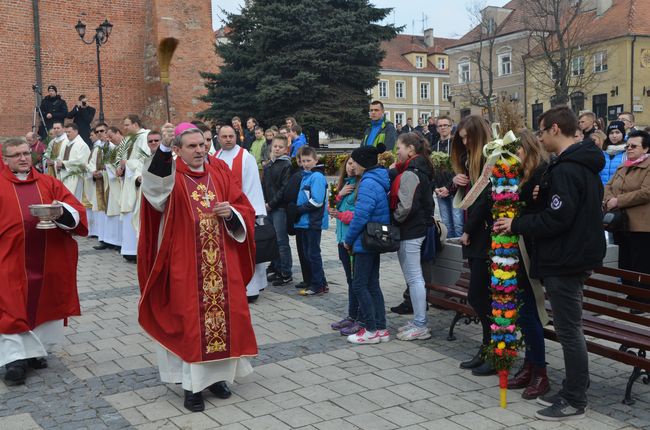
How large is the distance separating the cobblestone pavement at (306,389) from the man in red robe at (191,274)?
0.27 meters

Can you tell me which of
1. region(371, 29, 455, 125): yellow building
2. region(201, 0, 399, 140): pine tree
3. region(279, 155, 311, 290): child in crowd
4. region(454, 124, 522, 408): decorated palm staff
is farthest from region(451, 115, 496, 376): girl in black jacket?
region(371, 29, 455, 125): yellow building

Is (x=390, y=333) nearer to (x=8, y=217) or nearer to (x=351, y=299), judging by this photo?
(x=351, y=299)

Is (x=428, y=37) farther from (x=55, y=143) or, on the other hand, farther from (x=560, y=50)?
(x=55, y=143)

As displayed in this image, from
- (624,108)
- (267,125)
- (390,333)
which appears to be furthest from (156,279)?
(624,108)

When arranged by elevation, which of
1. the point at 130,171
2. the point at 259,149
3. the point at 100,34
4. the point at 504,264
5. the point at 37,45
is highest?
the point at 100,34

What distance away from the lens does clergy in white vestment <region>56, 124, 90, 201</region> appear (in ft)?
42.5

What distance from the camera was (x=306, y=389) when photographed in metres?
5.15

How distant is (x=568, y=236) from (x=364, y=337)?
2440 millimetres

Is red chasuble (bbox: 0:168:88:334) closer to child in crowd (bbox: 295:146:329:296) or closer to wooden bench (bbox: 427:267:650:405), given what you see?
child in crowd (bbox: 295:146:329:296)

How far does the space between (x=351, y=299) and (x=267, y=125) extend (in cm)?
2108

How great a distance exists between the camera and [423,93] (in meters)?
72.2

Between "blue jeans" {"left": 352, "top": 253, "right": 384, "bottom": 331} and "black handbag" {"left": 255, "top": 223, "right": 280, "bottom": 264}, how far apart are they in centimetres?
192

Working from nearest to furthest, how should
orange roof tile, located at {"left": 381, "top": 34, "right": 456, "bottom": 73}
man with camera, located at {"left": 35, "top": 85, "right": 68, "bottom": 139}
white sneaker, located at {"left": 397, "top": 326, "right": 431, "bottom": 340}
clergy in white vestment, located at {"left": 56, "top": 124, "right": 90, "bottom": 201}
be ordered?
1. white sneaker, located at {"left": 397, "top": 326, "right": 431, "bottom": 340}
2. clergy in white vestment, located at {"left": 56, "top": 124, "right": 90, "bottom": 201}
3. man with camera, located at {"left": 35, "top": 85, "right": 68, "bottom": 139}
4. orange roof tile, located at {"left": 381, "top": 34, "right": 456, "bottom": 73}

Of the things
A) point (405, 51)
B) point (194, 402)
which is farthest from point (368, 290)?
point (405, 51)
